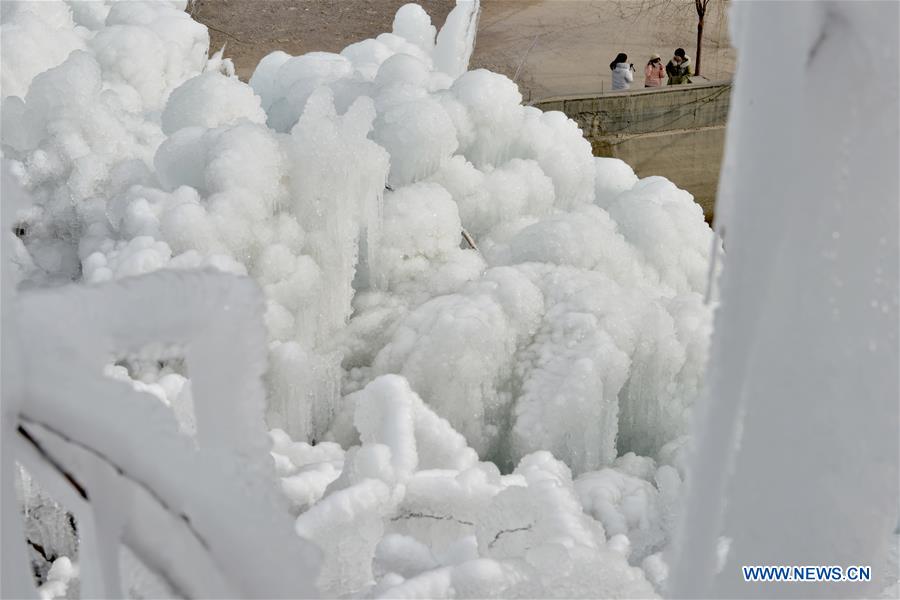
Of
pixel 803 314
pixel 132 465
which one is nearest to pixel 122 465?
pixel 132 465

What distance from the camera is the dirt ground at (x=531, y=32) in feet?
36.3

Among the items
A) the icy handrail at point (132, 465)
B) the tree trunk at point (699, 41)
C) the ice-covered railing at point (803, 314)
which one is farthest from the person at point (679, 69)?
the icy handrail at point (132, 465)

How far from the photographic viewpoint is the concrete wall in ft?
27.9

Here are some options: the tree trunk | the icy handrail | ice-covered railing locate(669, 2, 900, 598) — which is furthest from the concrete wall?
the icy handrail

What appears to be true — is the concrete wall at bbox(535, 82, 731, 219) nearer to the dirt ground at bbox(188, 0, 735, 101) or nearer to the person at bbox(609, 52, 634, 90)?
the person at bbox(609, 52, 634, 90)

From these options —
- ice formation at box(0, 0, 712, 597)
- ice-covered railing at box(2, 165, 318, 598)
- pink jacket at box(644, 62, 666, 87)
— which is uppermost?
ice-covered railing at box(2, 165, 318, 598)

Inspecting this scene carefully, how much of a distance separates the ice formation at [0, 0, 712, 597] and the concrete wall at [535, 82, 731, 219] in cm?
178

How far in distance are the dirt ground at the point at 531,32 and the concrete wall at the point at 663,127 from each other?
1.78 meters

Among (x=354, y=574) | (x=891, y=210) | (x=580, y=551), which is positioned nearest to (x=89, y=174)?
(x=354, y=574)

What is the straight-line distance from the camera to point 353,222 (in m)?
5.55

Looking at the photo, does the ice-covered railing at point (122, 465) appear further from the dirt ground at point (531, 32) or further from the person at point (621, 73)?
the dirt ground at point (531, 32)

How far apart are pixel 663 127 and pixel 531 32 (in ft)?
11.8

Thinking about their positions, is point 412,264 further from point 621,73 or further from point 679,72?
point 679,72

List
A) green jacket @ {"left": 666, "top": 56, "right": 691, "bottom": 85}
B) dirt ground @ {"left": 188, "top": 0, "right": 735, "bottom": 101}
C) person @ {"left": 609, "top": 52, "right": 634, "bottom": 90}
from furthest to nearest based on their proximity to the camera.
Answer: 1. dirt ground @ {"left": 188, "top": 0, "right": 735, "bottom": 101}
2. green jacket @ {"left": 666, "top": 56, "right": 691, "bottom": 85}
3. person @ {"left": 609, "top": 52, "right": 634, "bottom": 90}
